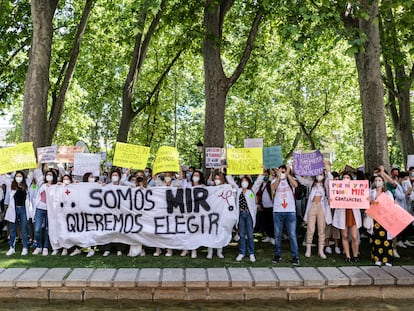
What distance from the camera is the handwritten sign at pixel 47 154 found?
10.3 metres

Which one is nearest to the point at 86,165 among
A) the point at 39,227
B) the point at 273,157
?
the point at 39,227

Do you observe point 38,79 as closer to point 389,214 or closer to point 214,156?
point 214,156

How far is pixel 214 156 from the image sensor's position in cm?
1109

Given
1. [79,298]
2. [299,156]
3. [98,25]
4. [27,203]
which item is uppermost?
[98,25]

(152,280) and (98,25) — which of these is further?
(98,25)

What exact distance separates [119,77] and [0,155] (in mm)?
19049

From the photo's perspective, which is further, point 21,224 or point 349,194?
point 21,224

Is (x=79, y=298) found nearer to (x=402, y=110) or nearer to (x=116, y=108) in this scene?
(x=402, y=110)

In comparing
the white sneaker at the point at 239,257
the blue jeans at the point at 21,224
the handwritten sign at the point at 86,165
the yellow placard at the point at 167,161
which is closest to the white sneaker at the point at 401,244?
the white sneaker at the point at 239,257

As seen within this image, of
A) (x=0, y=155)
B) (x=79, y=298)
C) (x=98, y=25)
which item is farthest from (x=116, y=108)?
(x=79, y=298)

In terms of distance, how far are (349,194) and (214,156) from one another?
337 centimetres

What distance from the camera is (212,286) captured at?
7.41m

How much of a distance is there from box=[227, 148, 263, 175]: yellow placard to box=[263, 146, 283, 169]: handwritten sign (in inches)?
16.7

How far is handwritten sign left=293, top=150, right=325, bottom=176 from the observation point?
9.75 meters
